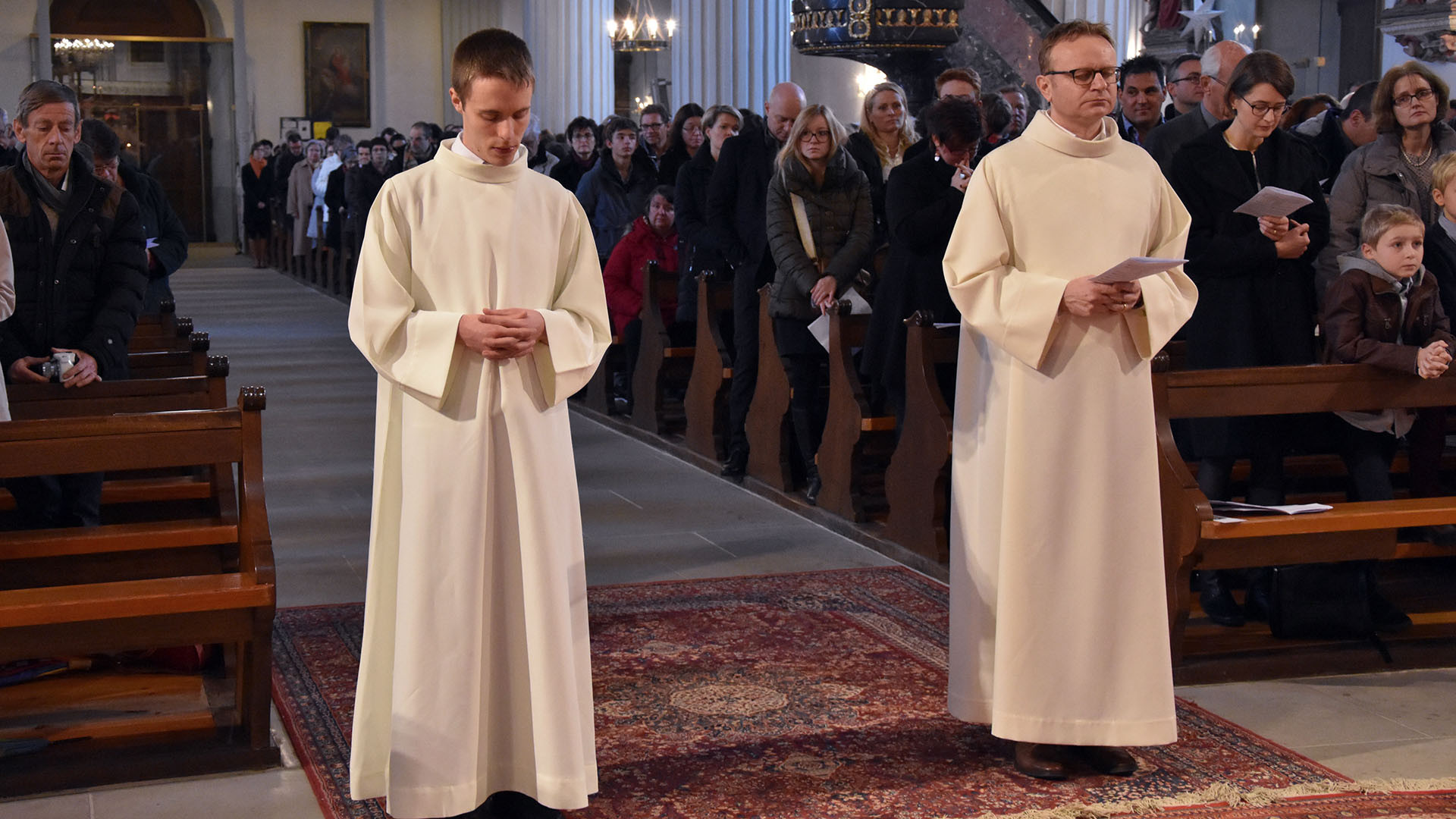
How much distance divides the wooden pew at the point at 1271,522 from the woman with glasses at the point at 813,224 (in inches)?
82.3

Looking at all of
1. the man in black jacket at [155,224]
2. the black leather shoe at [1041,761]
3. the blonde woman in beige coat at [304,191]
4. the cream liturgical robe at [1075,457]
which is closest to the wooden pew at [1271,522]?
the cream liturgical robe at [1075,457]

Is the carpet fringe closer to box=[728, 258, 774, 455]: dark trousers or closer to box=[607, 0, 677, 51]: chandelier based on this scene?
box=[728, 258, 774, 455]: dark trousers

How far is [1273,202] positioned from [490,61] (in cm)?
239

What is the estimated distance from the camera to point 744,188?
6938 millimetres

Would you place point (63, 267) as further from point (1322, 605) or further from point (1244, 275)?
point (1322, 605)

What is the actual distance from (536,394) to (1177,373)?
6.44ft

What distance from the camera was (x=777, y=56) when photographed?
12.6 metres

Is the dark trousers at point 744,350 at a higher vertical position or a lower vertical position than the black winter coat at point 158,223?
lower

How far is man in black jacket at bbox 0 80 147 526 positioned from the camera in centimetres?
457

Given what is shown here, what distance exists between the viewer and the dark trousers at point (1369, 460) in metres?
4.73

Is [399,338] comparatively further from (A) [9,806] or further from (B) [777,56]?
(B) [777,56]

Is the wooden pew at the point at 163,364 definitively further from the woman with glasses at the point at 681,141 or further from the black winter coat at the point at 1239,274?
the woman with glasses at the point at 681,141

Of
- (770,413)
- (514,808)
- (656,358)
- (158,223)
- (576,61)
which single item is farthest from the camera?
(576,61)

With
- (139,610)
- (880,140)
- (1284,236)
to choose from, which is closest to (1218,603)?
(1284,236)
